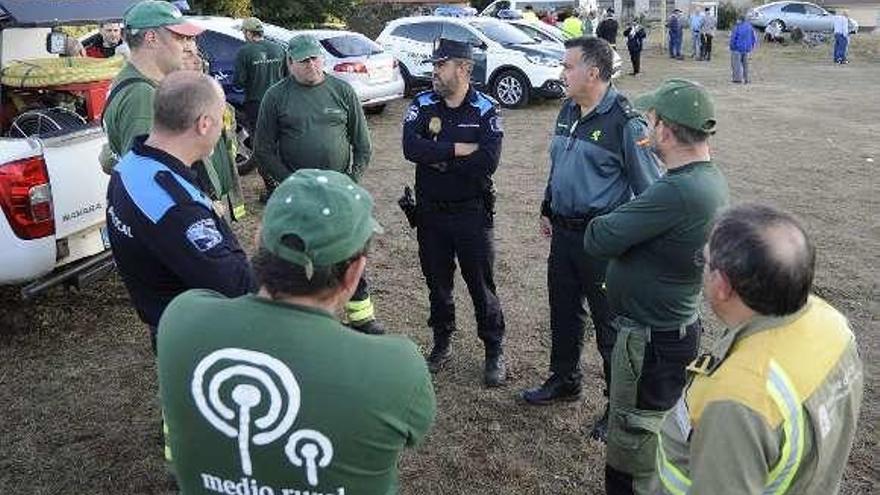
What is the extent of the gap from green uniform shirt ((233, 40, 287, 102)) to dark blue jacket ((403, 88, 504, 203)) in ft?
14.7

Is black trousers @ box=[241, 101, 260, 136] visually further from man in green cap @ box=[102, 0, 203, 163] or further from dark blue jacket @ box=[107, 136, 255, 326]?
dark blue jacket @ box=[107, 136, 255, 326]

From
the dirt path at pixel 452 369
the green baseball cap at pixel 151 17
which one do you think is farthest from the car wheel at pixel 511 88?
the green baseball cap at pixel 151 17

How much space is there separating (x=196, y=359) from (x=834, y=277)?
18.7 ft

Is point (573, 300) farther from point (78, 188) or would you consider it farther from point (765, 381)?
point (78, 188)

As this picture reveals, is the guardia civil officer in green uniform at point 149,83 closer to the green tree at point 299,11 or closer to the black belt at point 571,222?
the black belt at point 571,222

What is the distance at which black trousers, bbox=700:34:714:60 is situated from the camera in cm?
2504

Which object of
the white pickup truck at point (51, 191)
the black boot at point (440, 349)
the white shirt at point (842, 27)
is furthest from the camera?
the white shirt at point (842, 27)

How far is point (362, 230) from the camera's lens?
1.68 meters

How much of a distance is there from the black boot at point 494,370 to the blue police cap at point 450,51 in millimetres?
1639

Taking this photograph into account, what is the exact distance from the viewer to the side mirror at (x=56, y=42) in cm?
566

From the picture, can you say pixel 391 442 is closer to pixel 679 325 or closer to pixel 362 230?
pixel 362 230

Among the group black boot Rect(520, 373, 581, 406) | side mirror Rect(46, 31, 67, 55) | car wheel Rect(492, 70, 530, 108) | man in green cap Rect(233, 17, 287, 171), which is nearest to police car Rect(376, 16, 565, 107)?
car wheel Rect(492, 70, 530, 108)

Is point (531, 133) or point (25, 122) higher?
point (25, 122)

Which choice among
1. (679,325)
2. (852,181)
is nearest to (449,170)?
(679,325)
